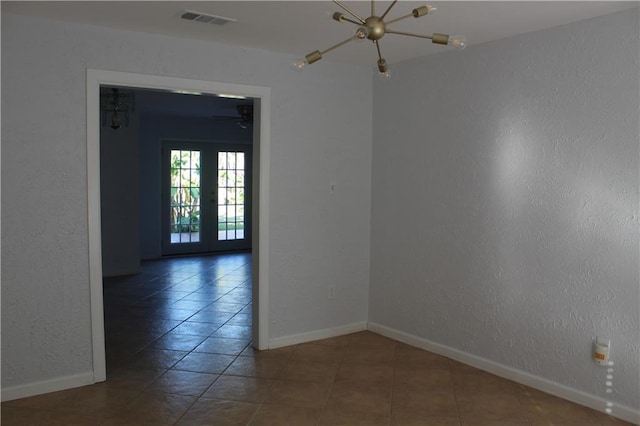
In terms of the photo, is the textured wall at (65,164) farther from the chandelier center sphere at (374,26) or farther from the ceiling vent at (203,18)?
the chandelier center sphere at (374,26)

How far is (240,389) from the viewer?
12.2ft

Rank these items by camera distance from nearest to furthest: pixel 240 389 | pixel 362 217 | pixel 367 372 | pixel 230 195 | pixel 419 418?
pixel 419 418 < pixel 240 389 < pixel 367 372 < pixel 362 217 < pixel 230 195

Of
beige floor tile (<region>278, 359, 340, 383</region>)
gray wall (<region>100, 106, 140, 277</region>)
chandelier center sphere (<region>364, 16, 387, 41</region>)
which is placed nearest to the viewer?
chandelier center sphere (<region>364, 16, 387, 41</region>)

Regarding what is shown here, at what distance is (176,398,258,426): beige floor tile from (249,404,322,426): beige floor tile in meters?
0.06

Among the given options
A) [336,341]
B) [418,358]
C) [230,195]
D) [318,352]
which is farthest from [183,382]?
[230,195]

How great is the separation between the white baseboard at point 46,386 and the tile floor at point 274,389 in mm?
62

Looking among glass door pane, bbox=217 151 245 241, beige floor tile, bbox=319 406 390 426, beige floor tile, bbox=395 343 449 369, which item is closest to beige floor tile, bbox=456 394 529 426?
beige floor tile, bbox=319 406 390 426

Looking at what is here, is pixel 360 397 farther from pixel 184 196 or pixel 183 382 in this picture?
pixel 184 196

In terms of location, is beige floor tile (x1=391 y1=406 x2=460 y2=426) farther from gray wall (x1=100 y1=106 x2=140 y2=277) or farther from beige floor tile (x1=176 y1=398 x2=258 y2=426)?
gray wall (x1=100 y1=106 x2=140 y2=277)

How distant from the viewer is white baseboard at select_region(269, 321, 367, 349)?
182 inches

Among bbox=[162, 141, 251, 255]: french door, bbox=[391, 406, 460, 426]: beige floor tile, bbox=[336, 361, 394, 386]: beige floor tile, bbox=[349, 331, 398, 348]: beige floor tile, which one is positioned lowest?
bbox=[391, 406, 460, 426]: beige floor tile

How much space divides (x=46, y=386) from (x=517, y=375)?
126 inches

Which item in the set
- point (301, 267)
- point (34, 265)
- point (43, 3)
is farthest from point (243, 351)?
point (43, 3)

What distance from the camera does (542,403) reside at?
11.5 ft
